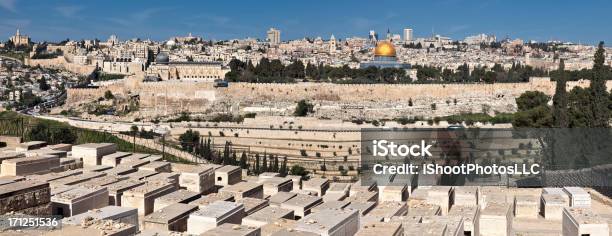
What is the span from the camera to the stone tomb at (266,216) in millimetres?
5887

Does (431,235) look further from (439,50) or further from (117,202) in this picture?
(439,50)

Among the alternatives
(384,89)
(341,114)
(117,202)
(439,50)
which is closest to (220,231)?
(117,202)

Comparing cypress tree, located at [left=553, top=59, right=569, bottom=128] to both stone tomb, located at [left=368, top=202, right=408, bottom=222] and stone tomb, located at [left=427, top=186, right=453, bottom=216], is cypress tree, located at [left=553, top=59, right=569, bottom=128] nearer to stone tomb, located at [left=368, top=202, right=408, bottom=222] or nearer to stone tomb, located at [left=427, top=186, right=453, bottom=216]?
stone tomb, located at [left=427, top=186, right=453, bottom=216]

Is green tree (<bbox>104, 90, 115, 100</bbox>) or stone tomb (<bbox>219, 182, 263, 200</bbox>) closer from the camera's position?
stone tomb (<bbox>219, 182, 263, 200</bbox>)

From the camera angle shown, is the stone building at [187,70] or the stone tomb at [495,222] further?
the stone building at [187,70]

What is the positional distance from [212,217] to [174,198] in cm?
124

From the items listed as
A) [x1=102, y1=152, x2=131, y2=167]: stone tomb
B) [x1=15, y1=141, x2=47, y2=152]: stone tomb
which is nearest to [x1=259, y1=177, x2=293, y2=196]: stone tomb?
[x1=102, y1=152, x2=131, y2=167]: stone tomb

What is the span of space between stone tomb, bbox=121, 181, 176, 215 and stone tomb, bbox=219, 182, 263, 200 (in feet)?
2.31

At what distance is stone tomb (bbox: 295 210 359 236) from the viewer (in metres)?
5.05

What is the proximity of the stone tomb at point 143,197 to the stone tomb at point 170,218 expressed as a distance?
0.55 metres

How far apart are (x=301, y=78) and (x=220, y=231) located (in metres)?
27.1

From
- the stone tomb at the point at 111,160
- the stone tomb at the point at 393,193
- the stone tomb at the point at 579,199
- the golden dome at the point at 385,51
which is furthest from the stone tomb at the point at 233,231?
the golden dome at the point at 385,51

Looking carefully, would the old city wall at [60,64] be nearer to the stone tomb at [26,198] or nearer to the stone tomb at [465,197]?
the stone tomb at [465,197]

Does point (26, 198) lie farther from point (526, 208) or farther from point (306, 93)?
point (306, 93)
